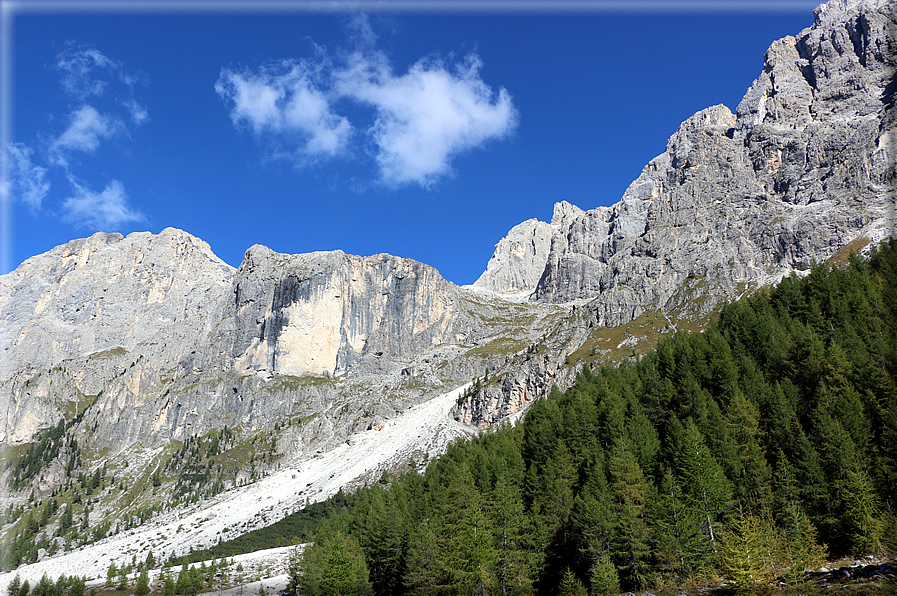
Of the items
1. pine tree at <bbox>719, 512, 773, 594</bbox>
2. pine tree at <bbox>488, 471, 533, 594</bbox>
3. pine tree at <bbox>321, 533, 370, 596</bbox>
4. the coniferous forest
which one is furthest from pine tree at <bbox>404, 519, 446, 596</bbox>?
pine tree at <bbox>719, 512, 773, 594</bbox>

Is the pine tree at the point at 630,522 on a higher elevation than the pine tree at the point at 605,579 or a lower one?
higher

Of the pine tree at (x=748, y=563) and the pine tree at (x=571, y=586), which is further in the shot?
the pine tree at (x=571, y=586)

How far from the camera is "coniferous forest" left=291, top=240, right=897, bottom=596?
4812 centimetres

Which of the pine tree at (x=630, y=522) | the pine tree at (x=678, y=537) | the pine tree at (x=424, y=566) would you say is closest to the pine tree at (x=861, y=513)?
the pine tree at (x=678, y=537)

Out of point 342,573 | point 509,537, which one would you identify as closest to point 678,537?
point 509,537

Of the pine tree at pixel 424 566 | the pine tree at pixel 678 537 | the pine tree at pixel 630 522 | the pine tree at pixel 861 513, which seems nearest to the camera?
the pine tree at pixel 861 513

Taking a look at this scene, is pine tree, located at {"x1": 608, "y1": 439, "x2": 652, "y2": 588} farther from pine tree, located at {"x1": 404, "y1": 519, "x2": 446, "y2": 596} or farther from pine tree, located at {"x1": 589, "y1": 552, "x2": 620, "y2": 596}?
pine tree, located at {"x1": 404, "y1": 519, "x2": 446, "y2": 596}

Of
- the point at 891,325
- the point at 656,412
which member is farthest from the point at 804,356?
the point at 656,412

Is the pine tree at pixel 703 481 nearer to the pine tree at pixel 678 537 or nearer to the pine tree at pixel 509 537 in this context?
the pine tree at pixel 678 537

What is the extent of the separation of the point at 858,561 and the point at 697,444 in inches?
717

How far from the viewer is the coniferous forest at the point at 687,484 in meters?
48.1

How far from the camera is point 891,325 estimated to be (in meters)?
62.6

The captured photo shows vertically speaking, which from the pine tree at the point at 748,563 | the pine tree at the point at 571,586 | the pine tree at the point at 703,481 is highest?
the pine tree at the point at 703,481

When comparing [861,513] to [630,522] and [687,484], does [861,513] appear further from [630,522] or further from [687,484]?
[630,522]
